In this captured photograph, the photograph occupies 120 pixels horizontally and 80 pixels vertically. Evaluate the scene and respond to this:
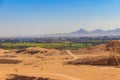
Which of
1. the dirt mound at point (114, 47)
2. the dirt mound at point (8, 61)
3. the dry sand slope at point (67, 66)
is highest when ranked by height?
the dirt mound at point (114, 47)

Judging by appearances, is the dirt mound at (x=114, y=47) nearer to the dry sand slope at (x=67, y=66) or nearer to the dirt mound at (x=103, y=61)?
the dry sand slope at (x=67, y=66)

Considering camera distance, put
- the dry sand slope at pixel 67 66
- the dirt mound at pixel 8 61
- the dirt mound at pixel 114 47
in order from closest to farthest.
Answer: the dry sand slope at pixel 67 66 → the dirt mound at pixel 114 47 → the dirt mound at pixel 8 61

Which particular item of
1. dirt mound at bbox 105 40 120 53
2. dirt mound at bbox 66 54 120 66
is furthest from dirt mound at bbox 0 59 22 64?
dirt mound at bbox 105 40 120 53

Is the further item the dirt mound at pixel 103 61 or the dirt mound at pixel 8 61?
the dirt mound at pixel 8 61

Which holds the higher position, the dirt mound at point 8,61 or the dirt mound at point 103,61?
the dirt mound at point 103,61

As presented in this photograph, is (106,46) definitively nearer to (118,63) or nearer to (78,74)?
(118,63)

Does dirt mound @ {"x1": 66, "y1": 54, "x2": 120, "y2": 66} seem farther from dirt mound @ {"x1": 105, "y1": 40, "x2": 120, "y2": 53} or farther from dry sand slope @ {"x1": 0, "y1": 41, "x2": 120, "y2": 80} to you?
dirt mound @ {"x1": 105, "y1": 40, "x2": 120, "y2": 53}

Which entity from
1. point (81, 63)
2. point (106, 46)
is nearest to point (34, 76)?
point (81, 63)

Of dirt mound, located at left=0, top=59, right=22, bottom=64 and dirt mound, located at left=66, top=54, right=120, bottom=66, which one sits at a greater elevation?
dirt mound, located at left=66, top=54, right=120, bottom=66

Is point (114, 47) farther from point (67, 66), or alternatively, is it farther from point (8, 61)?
point (8, 61)

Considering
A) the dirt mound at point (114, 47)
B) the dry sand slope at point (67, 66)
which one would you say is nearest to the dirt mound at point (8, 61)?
the dry sand slope at point (67, 66)
